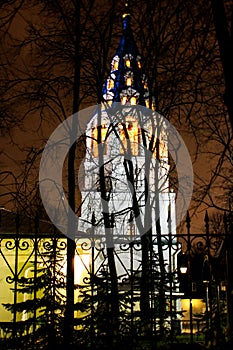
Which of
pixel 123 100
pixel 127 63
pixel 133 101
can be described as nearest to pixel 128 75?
pixel 127 63

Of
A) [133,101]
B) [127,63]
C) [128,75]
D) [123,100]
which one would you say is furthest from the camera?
[133,101]

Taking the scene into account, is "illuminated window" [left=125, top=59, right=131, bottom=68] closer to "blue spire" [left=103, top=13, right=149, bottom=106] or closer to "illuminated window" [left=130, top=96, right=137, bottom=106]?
"blue spire" [left=103, top=13, right=149, bottom=106]

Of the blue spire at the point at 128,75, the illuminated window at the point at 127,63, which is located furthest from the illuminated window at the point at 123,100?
the illuminated window at the point at 127,63

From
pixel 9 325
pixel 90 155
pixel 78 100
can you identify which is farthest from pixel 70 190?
pixel 90 155

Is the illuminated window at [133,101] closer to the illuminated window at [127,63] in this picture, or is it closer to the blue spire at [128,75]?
the blue spire at [128,75]

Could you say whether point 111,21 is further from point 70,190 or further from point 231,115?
point 231,115

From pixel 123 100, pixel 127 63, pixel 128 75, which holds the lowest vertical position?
pixel 123 100

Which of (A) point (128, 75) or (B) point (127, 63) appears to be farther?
(B) point (127, 63)

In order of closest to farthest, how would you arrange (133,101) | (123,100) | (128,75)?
(128,75) < (123,100) < (133,101)

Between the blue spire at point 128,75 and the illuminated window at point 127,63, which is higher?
the illuminated window at point 127,63

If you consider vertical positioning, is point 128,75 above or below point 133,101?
above

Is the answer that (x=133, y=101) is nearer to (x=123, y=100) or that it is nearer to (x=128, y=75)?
(x=123, y=100)

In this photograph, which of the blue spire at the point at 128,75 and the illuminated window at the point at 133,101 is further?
A: the illuminated window at the point at 133,101

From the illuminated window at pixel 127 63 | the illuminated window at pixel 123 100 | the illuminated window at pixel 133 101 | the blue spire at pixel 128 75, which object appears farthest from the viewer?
the illuminated window at pixel 133 101
